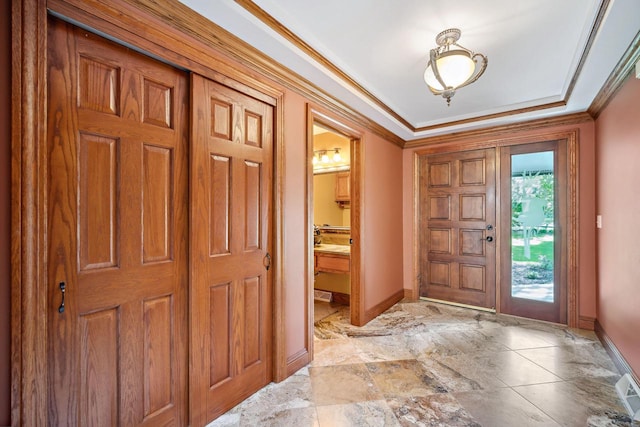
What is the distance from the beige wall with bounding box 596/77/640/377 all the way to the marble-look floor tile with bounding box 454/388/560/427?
883 millimetres

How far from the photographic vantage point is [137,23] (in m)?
1.44

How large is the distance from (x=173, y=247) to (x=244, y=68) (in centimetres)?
128

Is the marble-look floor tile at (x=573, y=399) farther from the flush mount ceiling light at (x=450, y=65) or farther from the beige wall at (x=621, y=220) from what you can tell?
the flush mount ceiling light at (x=450, y=65)

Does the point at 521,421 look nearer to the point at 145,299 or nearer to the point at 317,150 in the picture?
the point at 145,299

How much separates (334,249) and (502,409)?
8.08 ft

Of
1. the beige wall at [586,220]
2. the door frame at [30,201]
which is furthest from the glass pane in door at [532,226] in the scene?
the door frame at [30,201]

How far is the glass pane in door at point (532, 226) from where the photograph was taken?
3539mm

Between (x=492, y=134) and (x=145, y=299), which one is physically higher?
(x=492, y=134)

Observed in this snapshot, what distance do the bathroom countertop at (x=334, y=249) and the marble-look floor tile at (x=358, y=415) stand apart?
1.89 m

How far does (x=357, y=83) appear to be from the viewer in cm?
270

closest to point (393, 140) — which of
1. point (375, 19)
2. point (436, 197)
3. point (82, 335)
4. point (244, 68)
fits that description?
point (436, 197)

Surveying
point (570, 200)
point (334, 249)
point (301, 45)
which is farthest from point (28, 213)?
point (570, 200)

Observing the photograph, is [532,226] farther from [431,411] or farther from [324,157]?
[324,157]

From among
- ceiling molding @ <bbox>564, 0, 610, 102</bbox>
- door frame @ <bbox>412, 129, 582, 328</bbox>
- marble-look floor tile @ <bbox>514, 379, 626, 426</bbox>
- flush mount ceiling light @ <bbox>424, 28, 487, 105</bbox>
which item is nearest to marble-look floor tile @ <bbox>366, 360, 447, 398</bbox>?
marble-look floor tile @ <bbox>514, 379, 626, 426</bbox>
